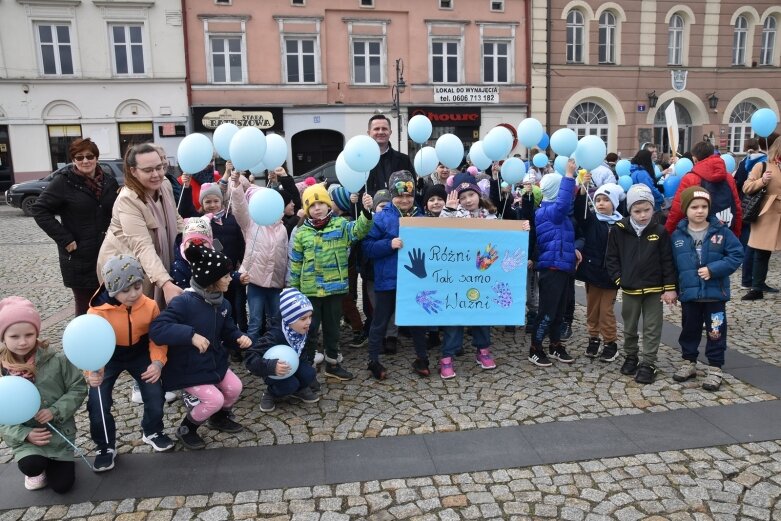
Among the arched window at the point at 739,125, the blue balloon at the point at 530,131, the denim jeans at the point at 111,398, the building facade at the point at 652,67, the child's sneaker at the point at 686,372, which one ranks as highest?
the building facade at the point at 652,67

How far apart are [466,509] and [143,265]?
2.58 metres

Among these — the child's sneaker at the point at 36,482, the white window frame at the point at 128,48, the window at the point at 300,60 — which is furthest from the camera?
the window at the point at 300,60

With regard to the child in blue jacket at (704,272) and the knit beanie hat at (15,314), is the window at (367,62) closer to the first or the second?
the child in blue jacket at (704,272)

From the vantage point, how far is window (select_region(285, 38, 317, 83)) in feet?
69.8

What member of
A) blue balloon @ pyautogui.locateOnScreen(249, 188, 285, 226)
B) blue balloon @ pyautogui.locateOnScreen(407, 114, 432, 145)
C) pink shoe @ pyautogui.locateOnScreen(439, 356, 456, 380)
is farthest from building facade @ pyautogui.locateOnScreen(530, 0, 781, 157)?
blue balloon @ pyautogui.locateOnScreen(249, 188, 285, 226)

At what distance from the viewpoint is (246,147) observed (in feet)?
13.9

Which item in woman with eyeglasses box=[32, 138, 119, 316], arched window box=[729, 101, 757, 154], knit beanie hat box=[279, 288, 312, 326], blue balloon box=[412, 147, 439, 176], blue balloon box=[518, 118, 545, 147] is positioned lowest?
knit beanie hat box=[279, 288, 312, 326]

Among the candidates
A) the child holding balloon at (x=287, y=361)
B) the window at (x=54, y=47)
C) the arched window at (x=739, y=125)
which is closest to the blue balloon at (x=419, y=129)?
the child holding balloon at (x=287, y=361)

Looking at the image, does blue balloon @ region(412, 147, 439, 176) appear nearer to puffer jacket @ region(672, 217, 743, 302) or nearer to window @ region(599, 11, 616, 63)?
puffer jacket @ region(672, 217, 743, 302)

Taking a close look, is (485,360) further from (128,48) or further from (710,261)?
(128,48)

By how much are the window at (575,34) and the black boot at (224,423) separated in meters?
22.7

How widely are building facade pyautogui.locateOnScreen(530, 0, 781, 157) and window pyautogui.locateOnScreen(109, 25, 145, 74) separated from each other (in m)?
15.0

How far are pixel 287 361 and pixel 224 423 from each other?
2.04 ft

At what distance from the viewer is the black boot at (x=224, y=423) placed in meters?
3.89
